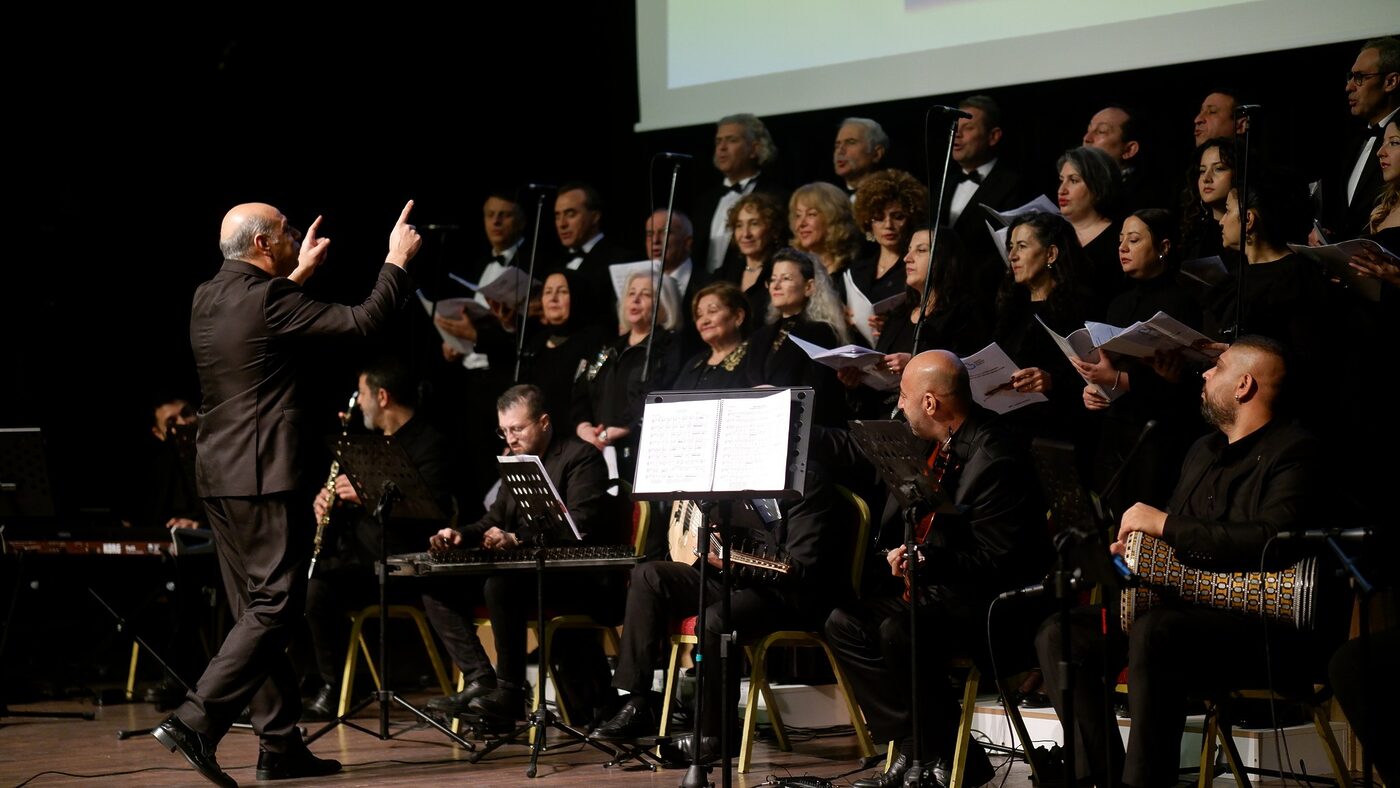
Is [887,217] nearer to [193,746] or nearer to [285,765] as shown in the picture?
[285,765]

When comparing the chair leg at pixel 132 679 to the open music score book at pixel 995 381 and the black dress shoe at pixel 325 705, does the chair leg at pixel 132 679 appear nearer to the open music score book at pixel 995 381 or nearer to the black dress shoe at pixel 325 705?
the black dress shoe at pixel 325 705

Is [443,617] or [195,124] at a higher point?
[195,124]

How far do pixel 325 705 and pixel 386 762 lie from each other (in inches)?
48.9

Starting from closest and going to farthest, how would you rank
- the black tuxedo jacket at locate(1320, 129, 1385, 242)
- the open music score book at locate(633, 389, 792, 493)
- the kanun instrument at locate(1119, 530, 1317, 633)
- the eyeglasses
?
the kanun instrument at locate(1119, 530, 1317, 633) → the open music score book at locate(633, 389, 792, 493) → the black tuxedo jacket at locate(1320, 129, 1385, 242) → the eyeglasses

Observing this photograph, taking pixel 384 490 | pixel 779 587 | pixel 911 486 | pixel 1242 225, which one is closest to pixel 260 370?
pixel 384 490

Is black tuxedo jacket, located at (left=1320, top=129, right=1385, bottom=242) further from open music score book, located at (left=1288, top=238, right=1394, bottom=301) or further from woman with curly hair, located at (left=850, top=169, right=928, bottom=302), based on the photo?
woman with curly hair, located at (left=850, top=169, right=928, bottom=302)

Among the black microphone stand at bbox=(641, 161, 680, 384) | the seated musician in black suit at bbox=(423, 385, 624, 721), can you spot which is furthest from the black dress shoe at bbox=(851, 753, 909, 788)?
the black microphone stand at bbox=(641, 161, 680, 384)

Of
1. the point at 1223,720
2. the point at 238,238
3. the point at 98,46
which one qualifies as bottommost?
the point at 1223,720

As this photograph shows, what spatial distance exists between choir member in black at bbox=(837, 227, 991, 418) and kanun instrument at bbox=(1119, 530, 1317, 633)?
1612mm

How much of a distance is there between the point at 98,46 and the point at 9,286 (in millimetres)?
1426

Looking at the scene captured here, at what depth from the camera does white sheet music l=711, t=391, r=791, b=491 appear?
3.94m

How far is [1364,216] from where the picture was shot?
5031 millimetres

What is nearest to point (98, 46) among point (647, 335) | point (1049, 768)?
point (647, 335)

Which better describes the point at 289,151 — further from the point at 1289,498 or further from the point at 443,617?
the point at 1289,498
